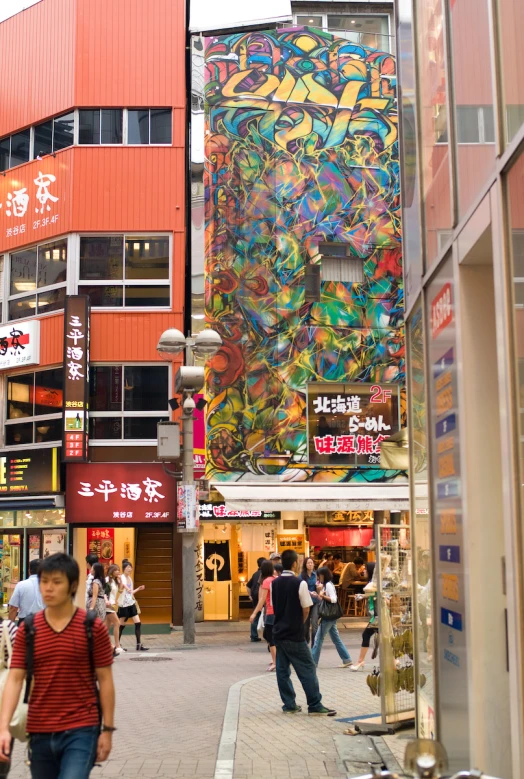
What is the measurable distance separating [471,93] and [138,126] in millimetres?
21506

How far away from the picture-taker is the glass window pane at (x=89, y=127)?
26453mm

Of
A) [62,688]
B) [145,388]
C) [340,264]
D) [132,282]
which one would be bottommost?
[62,688]

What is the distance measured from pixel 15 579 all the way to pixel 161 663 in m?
9.67

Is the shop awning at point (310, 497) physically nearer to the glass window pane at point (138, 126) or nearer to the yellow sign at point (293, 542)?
the yellow sign at point (293, 542)

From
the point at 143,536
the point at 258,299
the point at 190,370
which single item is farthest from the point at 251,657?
the point at 258,299

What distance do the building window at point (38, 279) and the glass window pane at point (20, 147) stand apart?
8.60 feet

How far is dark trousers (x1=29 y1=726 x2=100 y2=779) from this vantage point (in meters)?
4.87

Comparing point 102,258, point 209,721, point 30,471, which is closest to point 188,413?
point 30,471

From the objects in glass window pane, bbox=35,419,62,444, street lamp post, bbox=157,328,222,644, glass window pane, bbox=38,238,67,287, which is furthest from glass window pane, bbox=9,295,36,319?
street lamp post, bbox=157,328,222,644

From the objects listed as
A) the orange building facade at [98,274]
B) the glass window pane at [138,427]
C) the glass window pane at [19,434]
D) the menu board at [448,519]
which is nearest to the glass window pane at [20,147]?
the orange building facade at [98,274]

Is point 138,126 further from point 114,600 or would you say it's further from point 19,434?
point 114,600

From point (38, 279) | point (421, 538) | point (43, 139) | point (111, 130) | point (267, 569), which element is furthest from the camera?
point (43, 139)

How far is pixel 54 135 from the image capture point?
2702cm

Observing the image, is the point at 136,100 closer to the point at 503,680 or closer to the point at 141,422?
the point at 141,422
